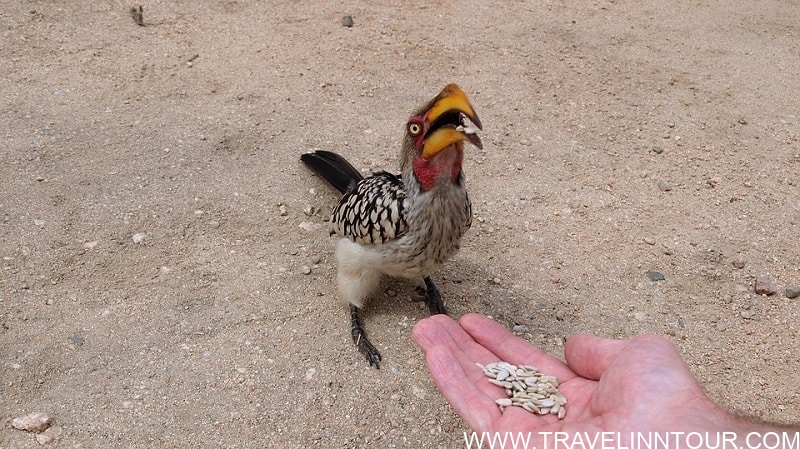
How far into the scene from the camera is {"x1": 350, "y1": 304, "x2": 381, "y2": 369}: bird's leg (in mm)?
3416

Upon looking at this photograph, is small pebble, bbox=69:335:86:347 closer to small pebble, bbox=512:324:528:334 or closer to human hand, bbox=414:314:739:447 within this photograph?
human hand, bbox=414:314:739:447

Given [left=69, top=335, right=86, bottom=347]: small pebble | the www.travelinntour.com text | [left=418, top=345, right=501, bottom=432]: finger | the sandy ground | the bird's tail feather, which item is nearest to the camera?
the www.travelinntour.com text

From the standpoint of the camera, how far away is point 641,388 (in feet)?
7.64

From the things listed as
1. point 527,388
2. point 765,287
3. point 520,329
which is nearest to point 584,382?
point 527,388

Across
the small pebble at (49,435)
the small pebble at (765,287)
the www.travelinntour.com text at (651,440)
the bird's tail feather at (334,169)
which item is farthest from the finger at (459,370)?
the small pebble at (765,287)

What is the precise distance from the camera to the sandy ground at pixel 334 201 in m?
3.26

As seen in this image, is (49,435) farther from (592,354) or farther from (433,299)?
(592,354)

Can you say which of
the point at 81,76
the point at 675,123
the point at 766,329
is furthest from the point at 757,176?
the point at 81,76

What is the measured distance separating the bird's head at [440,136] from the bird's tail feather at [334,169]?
1.06 metres

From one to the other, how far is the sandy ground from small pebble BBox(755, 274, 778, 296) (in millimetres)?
39

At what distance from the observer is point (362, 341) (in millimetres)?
3477

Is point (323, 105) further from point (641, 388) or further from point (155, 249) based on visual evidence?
point (641, 388)

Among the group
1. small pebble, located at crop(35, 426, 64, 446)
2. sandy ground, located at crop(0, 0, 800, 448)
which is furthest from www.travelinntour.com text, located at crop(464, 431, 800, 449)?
small pebble, located at crop(35, 426, 64, 446)

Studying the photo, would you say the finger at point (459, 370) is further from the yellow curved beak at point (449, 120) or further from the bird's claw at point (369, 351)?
the yellow curved beak at point (449, 120)
